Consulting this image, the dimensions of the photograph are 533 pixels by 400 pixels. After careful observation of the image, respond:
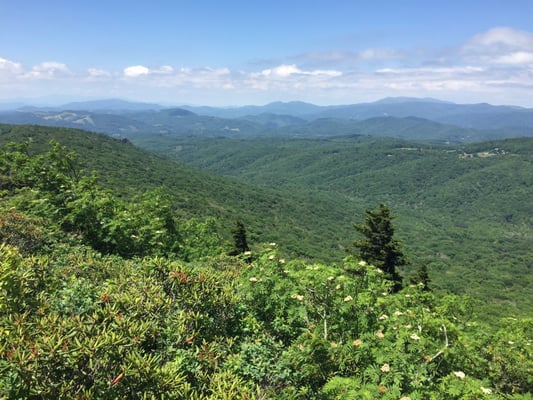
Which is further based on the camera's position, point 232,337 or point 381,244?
point 381,244

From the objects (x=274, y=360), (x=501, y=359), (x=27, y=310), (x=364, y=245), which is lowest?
(x=364, y=245)

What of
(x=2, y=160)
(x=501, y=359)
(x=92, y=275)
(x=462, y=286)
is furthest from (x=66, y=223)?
(x=462, y=286)

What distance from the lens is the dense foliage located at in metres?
4.04

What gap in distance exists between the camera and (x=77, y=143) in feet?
358

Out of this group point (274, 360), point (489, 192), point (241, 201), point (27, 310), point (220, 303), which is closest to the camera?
point (27, 310)

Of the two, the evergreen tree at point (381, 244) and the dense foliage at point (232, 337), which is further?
the evergreen tree at point (381, 244)

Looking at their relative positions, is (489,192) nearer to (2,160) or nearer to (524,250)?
(524,250)

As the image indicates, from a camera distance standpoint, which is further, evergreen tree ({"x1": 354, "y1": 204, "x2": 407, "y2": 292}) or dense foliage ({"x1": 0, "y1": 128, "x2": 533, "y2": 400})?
evergreen tree ({"x1": 354, "y1": 204, "x2": 407, "y2": 292})

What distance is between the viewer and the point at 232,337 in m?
6.16

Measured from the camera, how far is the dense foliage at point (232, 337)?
404 centimetres

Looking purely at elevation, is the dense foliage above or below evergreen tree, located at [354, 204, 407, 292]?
above

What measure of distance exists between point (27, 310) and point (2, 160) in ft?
93.8

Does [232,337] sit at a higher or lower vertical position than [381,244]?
higher

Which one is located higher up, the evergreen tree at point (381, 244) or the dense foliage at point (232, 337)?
the dense foliage at point (232, 337)
